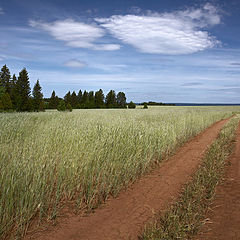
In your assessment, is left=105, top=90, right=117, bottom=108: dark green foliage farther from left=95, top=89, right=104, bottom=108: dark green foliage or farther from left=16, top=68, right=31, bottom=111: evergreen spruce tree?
left=16, top=68, right=31, bottom=111: evergreen spruce tree

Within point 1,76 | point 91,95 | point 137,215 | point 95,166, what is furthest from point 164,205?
point 91,95

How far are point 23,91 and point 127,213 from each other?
4780 centimetres

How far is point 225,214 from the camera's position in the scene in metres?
3.54

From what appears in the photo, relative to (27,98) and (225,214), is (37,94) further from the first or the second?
(225,214)

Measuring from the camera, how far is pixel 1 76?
176ft

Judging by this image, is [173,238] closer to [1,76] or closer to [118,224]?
[118,224]

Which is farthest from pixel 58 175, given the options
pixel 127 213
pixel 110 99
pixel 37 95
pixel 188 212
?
pixel 110 99

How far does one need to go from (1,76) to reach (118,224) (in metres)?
59.6

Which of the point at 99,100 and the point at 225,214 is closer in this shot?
the point at 225,214

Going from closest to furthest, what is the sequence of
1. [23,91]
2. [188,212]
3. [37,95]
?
1. [188,212]
2. [23,91]
3. [37,95]

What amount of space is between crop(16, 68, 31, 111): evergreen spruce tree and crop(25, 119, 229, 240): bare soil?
46.1m

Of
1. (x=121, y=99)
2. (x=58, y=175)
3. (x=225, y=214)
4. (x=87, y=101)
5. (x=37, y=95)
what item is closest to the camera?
(x=225, y=214)

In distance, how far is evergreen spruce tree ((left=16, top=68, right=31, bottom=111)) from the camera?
151 ft

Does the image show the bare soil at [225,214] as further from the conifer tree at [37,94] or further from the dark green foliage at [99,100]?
the dark green foliage at [99,100]
